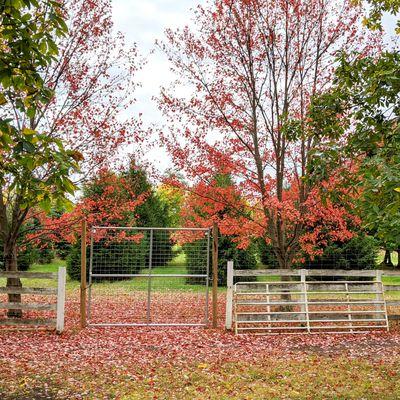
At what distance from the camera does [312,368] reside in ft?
22.4

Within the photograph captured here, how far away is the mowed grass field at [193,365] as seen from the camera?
5.73 metres

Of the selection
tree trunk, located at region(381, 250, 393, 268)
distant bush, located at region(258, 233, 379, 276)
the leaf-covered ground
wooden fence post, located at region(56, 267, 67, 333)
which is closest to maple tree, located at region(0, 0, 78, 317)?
the leaf-covered ground

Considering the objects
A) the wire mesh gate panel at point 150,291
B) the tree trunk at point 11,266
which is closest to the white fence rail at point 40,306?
the wire mesh gate panel at point 150,291

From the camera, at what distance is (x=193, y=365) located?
22.9 ft

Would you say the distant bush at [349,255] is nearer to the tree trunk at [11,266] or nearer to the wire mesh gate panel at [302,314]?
the wire mesh gate panel at [302,314]

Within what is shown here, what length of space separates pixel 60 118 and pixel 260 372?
6702mm

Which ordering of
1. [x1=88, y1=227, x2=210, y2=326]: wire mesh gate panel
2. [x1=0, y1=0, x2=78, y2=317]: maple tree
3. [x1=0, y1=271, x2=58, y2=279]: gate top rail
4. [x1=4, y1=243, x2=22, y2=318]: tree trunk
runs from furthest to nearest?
[x1=4, y1=243, x2=22, y2=318]: tree trunk → [x1=88, y1=227, x2=210, y2=326]: wire mesh gate panel → [x1=0, y1=271, x2=58, y2=279]: gate top rail → [x1=0, y1=0, x2=78, y2=317]: maple tree

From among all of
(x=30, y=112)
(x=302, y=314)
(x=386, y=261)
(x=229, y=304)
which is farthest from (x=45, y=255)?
(x=30, y=112)

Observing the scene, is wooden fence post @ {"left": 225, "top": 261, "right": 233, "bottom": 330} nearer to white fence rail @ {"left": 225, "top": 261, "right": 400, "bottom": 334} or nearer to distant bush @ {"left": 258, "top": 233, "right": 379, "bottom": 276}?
white fence rail @ {"left": 225, "top": 261, "right": 400, "bottom": 334}

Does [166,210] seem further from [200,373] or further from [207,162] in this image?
[200,373]

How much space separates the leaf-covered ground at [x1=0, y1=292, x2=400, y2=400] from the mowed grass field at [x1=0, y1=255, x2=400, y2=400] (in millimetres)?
12

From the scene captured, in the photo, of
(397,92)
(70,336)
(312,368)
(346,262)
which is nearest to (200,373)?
(312,368)

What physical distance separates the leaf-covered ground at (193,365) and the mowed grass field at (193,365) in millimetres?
12

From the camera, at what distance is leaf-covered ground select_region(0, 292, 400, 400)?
5727mm
